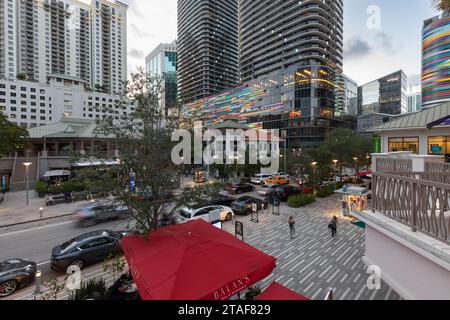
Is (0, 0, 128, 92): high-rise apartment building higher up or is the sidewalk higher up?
(0, 0, 128, 92): high-rise apartment building

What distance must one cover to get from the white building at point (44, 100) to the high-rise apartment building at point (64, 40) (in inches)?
316

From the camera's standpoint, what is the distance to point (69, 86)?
293 feet

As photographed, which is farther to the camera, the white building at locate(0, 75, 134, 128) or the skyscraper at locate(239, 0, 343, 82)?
the white building at locate(0, 75, 134, 128)

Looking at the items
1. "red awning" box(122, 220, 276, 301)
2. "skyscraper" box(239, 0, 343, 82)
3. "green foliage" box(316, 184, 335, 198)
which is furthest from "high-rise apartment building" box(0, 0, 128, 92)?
"red awning" box(122, 220, 276, 301)

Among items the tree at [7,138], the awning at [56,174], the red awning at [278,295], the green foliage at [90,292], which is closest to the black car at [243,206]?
the green foliage at [90,292]

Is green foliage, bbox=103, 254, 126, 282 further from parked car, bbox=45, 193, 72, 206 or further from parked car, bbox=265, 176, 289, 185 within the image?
parked car, bbox=265, 176, 289, 185

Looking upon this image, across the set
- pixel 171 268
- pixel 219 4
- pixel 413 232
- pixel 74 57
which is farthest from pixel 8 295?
pixel 219 4

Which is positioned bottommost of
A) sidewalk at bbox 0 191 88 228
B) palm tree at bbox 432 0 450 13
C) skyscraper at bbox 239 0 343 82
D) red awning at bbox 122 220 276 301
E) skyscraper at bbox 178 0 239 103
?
sidewalk at bbox 0 191 88 228

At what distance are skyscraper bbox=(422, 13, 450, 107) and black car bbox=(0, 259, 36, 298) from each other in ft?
284

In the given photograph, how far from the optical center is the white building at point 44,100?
79.1 m

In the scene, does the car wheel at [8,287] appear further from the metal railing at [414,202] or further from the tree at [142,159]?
the metal railing at [414,202]

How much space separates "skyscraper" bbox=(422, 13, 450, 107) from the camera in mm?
62031

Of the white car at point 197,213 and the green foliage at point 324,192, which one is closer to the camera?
the white car at point 197,213

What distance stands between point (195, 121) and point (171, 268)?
631 centimetres
